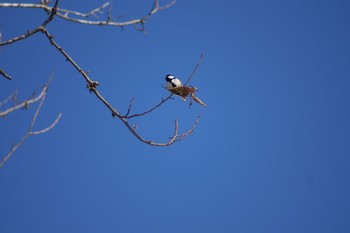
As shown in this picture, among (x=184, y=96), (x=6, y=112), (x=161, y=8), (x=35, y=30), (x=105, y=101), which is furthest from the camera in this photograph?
(x=184, y=96)

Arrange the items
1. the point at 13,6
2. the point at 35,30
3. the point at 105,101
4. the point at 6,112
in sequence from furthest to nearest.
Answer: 1. the point at 105,101
2. the point at 35,30
3. the point at 13,6
4. the point at 6,112

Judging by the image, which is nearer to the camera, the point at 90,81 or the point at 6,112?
the point at 6,112

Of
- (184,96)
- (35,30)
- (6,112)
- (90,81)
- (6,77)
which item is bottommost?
(6,112)

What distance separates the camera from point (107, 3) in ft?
11.3

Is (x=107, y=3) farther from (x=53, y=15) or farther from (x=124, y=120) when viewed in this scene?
(x=124, y=120)

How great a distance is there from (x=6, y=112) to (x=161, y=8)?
1.47 meters

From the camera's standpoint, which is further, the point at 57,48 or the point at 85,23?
the point at 57,48

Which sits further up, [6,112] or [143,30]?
[143,30]

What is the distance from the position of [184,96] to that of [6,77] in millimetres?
2375

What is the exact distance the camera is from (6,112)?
2799 millimetres

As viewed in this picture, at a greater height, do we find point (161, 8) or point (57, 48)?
point (161, 8)

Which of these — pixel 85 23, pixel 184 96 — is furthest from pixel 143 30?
pixel 184 96

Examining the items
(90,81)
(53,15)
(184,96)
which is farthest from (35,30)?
(184,96)

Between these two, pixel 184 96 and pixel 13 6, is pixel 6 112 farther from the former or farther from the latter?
pixel 184 96
